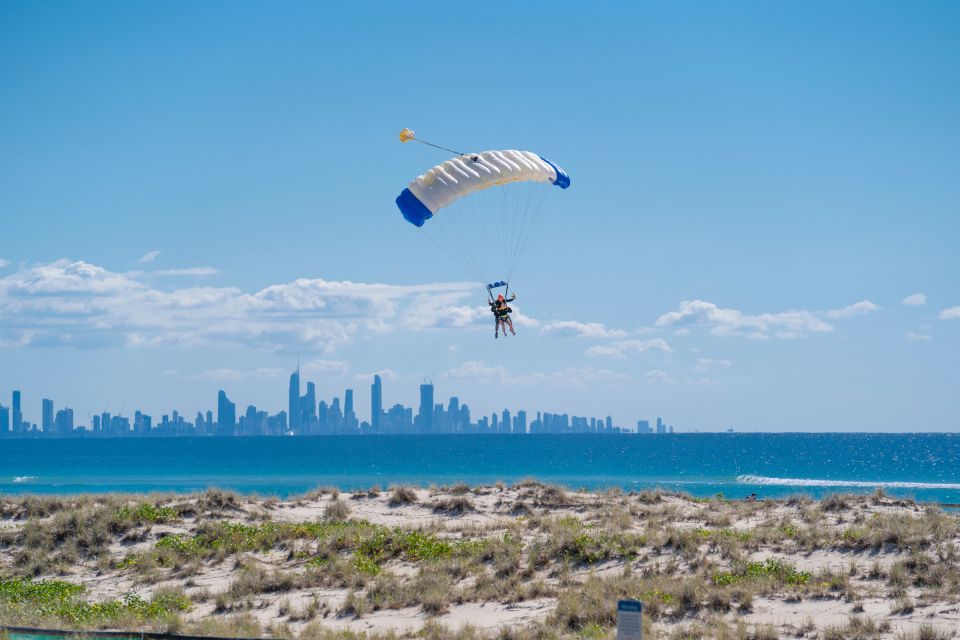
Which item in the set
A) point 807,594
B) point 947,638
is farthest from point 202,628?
point 947,638

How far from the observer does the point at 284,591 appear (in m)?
18.7

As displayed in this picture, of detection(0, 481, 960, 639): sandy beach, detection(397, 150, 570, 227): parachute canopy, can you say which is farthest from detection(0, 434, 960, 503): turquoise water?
detection(397, 150, 570, 227): parachute canopy

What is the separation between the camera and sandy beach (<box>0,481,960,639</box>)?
15648 millimetres

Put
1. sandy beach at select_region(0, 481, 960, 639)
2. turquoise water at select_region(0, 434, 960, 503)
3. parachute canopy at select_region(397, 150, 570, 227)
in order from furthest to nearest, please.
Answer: turquoise water at select_region(0, 434, 960, 503)
parachute canopy at select_region(397, 150, 570, 227)
sandy beach at select_region(0, 481, 960, 639)

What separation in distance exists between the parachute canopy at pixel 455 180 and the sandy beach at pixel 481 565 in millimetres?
8396

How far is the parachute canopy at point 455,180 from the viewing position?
79.5 feet

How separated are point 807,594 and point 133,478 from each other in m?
80.6

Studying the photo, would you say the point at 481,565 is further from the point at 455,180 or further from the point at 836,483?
the point at 836,483

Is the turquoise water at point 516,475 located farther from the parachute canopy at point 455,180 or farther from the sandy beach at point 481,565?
the parachute canopy at point 455,180

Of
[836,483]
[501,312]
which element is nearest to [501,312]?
[501,312]

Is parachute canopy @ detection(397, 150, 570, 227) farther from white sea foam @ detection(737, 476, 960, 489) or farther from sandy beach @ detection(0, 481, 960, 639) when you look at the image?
white sea foam @ detection(737, 476, 960, 489)

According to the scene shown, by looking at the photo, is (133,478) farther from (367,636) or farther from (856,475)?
(367,636)

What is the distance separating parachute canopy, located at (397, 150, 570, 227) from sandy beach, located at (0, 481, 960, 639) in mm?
8396

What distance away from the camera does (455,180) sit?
24266 millimetres
